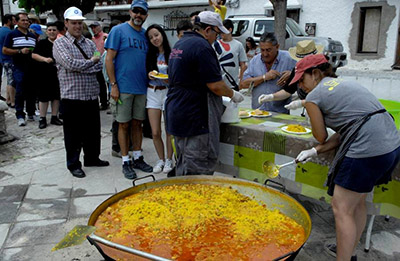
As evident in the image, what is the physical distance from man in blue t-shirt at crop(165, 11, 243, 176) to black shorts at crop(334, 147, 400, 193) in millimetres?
1195

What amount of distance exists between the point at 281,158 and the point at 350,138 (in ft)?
2.79

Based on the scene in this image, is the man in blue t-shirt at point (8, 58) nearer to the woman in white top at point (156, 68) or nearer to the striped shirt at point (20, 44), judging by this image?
the striped shirt at point (20, 44)

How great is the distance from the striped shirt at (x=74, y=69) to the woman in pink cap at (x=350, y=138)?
9.02ft

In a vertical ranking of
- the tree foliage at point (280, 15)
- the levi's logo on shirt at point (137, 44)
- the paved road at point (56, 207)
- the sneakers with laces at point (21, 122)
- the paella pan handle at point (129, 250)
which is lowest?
the paved road at point (56, 207)

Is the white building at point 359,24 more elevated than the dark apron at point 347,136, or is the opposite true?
the white building at point 359,24

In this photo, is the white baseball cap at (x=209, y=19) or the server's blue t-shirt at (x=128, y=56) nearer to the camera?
the white baseball cap at (x=209, y=19)

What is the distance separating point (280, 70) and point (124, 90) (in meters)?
1.80

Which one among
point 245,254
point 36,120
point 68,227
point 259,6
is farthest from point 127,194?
point 259,6

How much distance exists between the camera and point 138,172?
4660 millimetres

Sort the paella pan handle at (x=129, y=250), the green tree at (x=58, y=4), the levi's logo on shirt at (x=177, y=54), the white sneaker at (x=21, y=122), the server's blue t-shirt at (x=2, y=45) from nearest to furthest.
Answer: the paella pan handle at (x=129, y=250)
the levi's logo on shirt at (x=177, y=54)
the white sneaker at (x=21, y=122)
the server's blue t-shirt at (x=2, y=45)
the green tree at (x=58, y=4)

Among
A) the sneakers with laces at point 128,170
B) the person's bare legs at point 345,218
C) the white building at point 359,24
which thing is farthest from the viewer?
the white building at point 359,24

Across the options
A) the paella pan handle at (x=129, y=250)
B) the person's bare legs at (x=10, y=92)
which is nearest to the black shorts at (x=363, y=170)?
the paella pan handle at (x=129, y=250)

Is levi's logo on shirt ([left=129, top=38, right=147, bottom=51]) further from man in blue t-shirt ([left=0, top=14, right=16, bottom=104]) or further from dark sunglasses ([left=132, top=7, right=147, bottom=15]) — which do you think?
man in blue t-shirt ([left=0, top=14, right=16, bottom=104])

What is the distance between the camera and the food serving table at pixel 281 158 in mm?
2684
